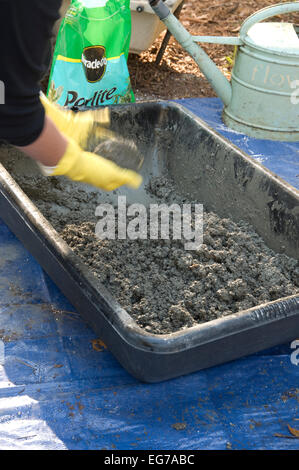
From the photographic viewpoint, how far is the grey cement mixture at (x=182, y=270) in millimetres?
1261

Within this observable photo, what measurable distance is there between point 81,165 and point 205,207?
20.4 inches

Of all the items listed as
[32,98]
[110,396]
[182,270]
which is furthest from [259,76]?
[110,396]

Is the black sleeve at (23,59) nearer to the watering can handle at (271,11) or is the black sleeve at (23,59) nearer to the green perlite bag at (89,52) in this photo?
the green perlite bag at (89,52)

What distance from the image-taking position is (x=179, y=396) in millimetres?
1158

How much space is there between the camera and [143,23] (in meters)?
2.54

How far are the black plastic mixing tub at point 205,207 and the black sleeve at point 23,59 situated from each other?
0.25 metres

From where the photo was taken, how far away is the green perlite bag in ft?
6.63

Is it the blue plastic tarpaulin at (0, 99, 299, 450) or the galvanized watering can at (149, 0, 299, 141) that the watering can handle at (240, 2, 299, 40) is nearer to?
the galvanized watering can at (149, 0, 299, 141)

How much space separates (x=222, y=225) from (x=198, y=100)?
3.91ft

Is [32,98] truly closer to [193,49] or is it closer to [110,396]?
[110,396]

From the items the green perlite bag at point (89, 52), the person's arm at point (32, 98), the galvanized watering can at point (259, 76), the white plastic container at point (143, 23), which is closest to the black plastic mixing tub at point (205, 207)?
the person's arm at point (32, 98)

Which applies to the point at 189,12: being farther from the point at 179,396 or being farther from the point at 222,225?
the point at 179,396
